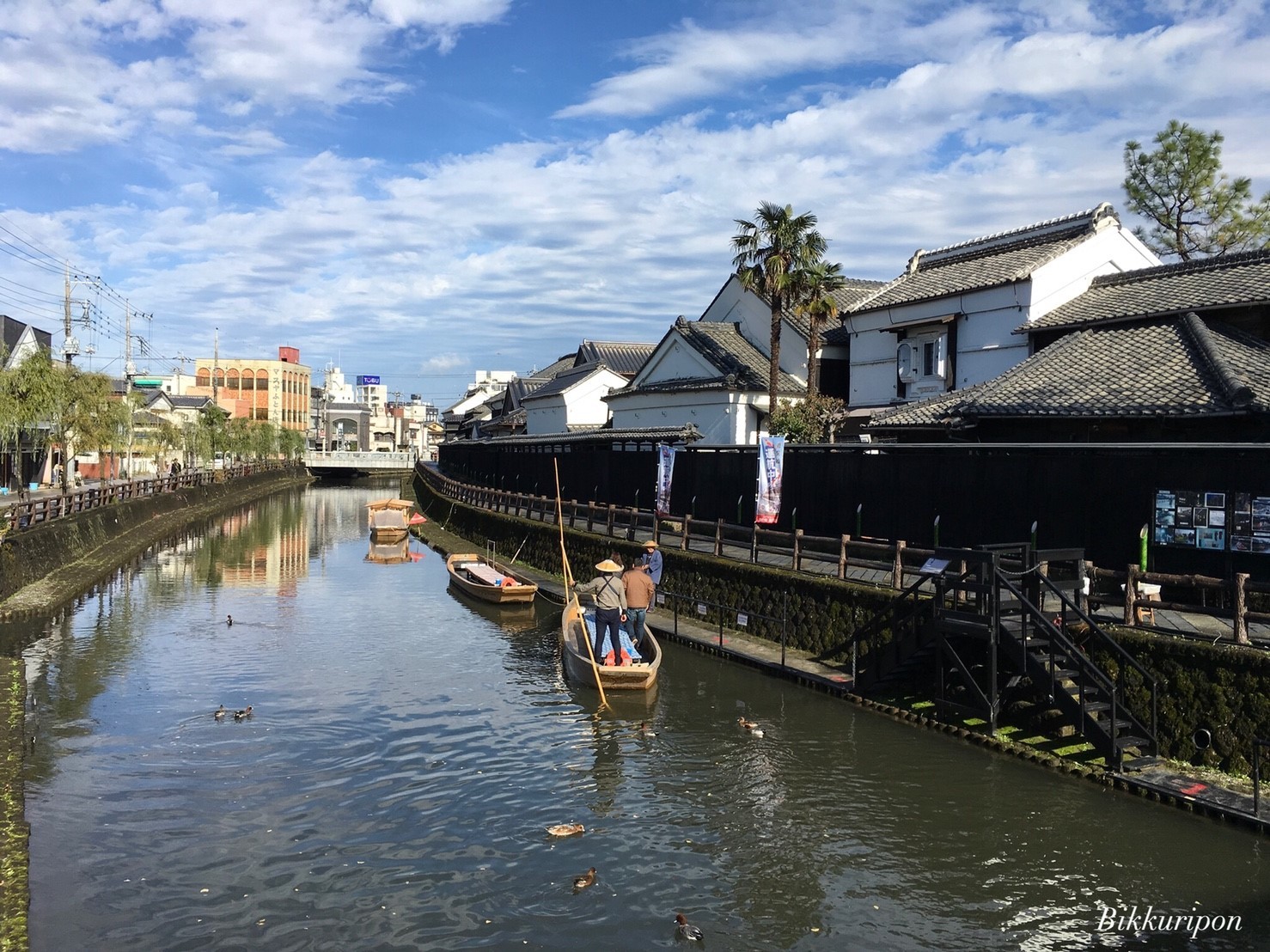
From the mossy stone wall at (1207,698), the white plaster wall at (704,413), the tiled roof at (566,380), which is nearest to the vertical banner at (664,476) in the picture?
the white plaster wall at (704,413)

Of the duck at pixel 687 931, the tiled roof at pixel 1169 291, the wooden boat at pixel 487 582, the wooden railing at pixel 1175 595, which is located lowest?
the duck at pixel 687 931

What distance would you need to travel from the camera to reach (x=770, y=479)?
992 inches

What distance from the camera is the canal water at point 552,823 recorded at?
33.8ft

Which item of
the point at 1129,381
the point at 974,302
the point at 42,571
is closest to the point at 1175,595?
the point at 1129,381

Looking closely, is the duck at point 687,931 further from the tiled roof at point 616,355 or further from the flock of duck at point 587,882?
the tiled roof at point 616,355

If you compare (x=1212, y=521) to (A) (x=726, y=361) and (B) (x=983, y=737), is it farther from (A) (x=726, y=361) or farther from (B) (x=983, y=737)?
(A) (x=726, y=361)

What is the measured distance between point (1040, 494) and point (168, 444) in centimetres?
7159

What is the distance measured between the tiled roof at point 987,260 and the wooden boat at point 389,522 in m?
26.3

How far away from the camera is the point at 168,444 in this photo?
248 feet

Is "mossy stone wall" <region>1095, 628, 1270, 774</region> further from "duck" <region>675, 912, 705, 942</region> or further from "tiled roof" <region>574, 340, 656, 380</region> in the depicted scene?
"tiled roof" <region>574, 340, 656, 380</region>

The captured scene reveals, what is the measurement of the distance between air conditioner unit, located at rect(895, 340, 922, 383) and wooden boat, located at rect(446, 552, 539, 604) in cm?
1377

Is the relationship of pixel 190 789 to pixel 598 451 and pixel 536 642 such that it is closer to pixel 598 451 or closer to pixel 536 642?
pixel 536 642

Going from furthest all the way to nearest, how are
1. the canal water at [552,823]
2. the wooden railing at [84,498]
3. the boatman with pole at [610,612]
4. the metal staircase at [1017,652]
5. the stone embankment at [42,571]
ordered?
the wooden railing at [84,498], the boatman with pole at [610,612], the metal staircase at [1017,652], the stone embankment at [42,571], the canal water at [552,823]

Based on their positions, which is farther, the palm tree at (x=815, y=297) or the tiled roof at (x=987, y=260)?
the palm tree at (x=815, y=297)
